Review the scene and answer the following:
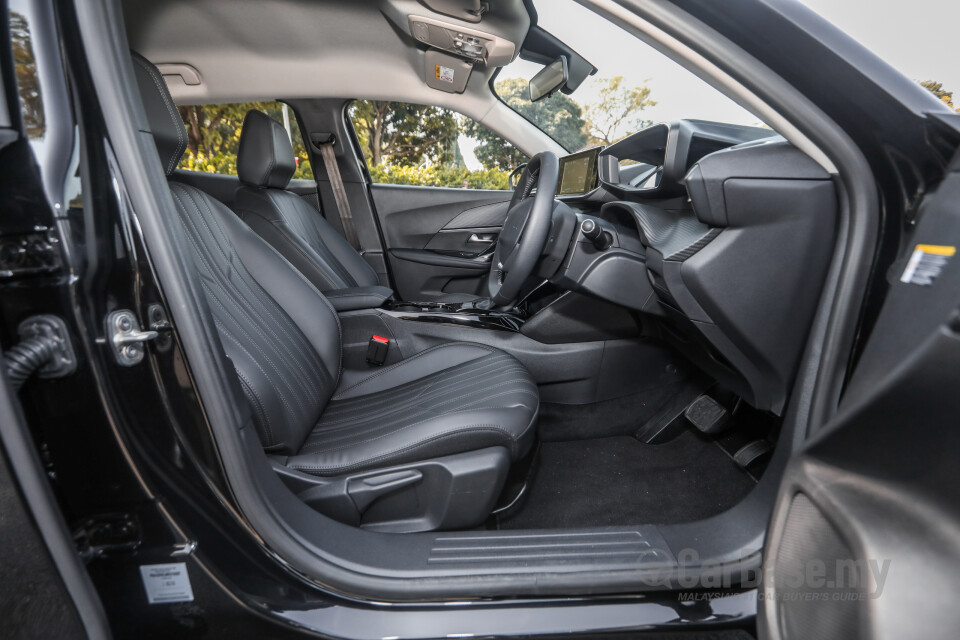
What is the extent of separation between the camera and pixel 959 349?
0.46 meters

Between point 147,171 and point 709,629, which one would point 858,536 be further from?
point 147,171

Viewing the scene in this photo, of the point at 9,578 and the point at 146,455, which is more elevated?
the point at 146,455

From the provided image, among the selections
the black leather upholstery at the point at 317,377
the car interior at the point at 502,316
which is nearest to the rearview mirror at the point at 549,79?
the car interior at the point at 502,316

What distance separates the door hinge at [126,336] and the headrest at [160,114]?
376 millimetres

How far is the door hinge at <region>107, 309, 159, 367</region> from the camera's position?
0.64 metres

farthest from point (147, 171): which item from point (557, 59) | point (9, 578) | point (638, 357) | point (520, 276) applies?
point (557, 59)

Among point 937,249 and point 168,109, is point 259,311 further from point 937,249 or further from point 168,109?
point 937,249

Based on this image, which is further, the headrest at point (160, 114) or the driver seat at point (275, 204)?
the driver seat at point (275, 204)

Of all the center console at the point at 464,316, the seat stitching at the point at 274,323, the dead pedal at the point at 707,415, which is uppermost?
the seat stitching at the point at 274,323

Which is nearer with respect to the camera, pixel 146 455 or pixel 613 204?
pixel 146 455

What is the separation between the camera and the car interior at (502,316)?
2.88 feet

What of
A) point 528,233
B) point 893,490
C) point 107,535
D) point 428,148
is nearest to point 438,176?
point 428,148

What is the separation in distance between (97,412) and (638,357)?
1.46 meters

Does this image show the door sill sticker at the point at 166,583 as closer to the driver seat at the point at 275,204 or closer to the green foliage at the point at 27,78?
the green foliage at the point at 27,78
